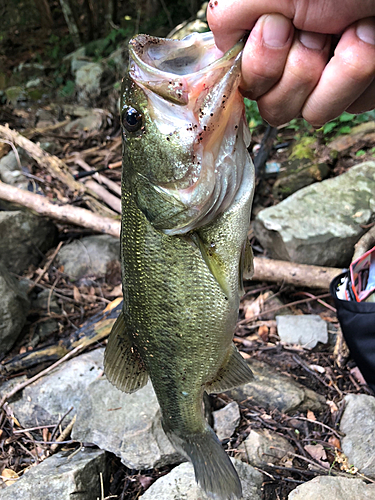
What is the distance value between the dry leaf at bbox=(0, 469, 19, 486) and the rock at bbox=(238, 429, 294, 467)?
1710mm

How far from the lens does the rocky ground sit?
2.60 metres

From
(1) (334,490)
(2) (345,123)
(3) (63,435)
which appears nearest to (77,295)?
(3) (63,435)

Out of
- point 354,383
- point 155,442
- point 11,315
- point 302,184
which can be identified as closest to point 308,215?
point 302,184

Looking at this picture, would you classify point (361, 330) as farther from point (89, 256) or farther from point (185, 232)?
point (89, 256)

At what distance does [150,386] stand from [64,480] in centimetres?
92

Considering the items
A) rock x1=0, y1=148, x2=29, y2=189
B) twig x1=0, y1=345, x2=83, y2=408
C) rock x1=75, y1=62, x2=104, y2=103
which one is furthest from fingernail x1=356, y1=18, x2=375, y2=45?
rock x1=75, y1=62, x2=104, y2=103

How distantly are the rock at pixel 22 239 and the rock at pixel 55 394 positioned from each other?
7.03ft

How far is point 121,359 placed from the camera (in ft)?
6.30

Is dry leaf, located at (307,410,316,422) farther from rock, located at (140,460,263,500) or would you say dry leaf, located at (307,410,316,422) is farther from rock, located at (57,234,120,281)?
rock, located at (57,234,120,281)

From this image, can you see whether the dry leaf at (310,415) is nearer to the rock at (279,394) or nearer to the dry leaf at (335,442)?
the rock at (279,394)

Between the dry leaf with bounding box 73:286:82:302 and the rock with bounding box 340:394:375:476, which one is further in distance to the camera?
the dry leaf with bounding box 73:286:82:302

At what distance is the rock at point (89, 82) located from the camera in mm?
10594

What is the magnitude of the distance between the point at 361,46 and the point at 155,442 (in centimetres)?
269

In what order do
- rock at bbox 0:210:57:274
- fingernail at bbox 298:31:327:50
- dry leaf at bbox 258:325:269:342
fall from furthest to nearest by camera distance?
rock at bbox 0:210:57:274 < dry leaf at bbox 258:325:269:342 < fingernail at bbox 298:31:327:50
